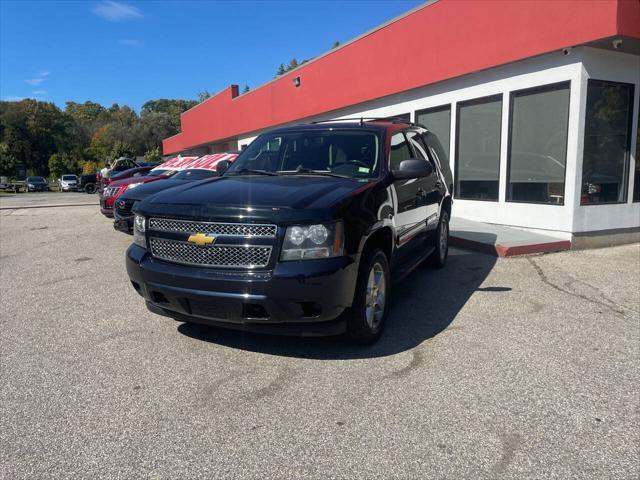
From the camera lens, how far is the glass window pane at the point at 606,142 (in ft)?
28.6

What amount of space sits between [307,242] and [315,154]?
1.67 metres

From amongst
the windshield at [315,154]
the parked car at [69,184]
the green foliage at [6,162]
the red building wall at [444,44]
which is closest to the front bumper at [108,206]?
the windshield at [315,154]

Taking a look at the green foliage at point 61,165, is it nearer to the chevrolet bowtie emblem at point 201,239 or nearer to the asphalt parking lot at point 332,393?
the asphalt parking lot at point 332,393

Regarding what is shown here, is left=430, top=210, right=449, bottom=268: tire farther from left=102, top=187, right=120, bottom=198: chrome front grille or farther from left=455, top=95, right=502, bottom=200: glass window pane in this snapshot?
left=102, top=187, right=120, bottom=198: chrome front grille

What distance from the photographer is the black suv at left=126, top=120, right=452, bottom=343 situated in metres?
3.52

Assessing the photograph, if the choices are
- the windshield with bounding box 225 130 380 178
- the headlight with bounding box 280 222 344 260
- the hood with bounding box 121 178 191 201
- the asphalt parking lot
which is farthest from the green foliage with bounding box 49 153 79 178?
the headlight with bounding box 280 222 344 260

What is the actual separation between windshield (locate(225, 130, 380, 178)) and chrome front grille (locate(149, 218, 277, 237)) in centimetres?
126

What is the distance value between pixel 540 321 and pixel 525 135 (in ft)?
19.1

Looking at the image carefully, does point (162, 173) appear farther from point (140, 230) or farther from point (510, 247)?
point (140, 230)

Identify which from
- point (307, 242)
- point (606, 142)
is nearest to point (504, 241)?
point (606, 142)

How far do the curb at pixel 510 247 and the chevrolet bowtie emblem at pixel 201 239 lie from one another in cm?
569

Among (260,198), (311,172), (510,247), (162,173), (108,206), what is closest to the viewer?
(260,198)

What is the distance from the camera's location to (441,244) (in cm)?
705

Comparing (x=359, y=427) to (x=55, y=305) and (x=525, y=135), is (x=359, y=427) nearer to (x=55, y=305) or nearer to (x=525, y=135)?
(x=55, y=305)
